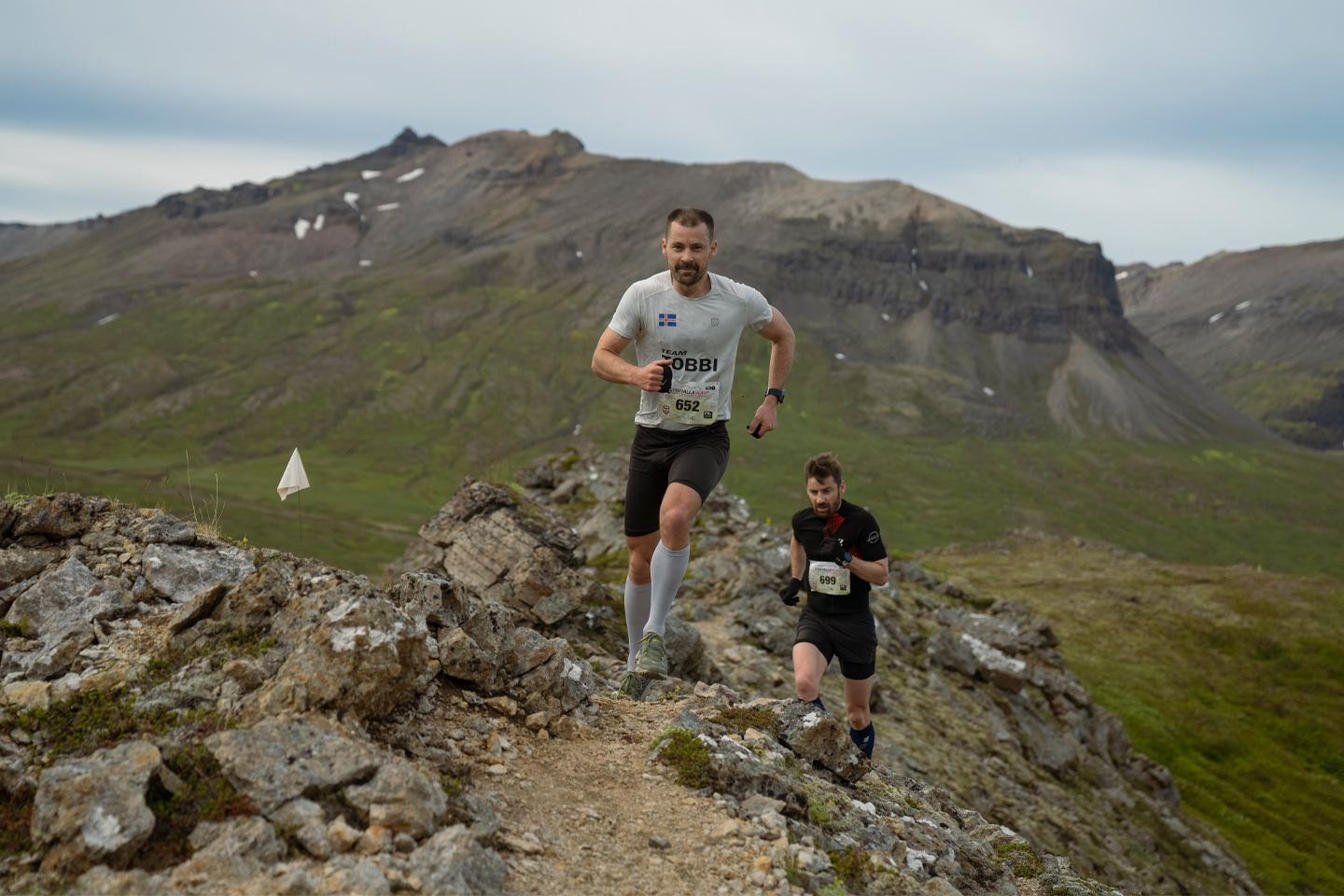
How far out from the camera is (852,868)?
21.1 ft

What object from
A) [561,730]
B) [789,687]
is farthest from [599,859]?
[789,687]

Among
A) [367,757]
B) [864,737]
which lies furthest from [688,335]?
[864,737]

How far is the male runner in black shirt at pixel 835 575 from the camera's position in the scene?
991cm

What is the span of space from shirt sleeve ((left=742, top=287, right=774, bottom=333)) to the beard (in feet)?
2.14

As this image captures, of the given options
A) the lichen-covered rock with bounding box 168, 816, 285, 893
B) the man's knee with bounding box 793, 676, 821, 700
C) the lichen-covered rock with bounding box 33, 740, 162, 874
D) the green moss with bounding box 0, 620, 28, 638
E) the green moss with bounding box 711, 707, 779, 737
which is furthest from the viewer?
the man's knee with bounding box 793, 676, 821, 700

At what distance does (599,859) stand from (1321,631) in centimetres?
6226

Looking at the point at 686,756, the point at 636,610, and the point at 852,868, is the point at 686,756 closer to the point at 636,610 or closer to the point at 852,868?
the point at 852,868

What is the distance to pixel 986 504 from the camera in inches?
7215

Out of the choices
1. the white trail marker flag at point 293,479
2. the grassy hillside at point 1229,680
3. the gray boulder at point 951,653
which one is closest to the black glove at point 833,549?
the white trail marker flag at point 293,479

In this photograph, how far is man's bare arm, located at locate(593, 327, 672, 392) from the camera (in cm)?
826

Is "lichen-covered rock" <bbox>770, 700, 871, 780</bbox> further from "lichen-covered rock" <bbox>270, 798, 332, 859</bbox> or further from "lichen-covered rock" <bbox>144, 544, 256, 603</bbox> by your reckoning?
"lichen-covered rock" <bbox>144, 544, 256, 603</bbox>

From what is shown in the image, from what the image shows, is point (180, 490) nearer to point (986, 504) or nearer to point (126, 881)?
point (126, 881)

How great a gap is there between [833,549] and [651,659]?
97.7 inches

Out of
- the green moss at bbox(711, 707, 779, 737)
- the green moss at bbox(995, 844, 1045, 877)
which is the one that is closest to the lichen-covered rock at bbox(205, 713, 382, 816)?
the green moss at bbox(711, 707, 779, 737)
